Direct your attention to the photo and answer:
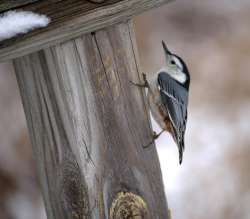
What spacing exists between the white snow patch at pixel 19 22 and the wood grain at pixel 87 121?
130 millimetres

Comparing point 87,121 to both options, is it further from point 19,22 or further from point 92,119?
point 19,22

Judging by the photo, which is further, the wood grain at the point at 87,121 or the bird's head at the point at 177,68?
the bird's head at the point at 177,68

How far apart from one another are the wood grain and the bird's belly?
62mm

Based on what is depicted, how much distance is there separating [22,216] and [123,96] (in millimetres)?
1040

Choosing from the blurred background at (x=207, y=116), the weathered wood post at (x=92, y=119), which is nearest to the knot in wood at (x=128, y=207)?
the weathered wood post at (x=92, y=119)

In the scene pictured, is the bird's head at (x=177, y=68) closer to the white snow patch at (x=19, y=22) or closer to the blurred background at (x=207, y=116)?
the white snow patch at (x=19, y=22)

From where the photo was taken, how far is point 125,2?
83.4 inches

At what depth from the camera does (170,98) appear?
2432 millimetres

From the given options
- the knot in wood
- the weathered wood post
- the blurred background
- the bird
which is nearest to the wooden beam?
the weathered wood post

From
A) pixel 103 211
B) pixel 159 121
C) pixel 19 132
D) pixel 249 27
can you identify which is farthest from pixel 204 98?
pixel 103 211

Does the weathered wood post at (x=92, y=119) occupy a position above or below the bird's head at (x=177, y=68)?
below

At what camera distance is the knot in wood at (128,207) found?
7.52ft

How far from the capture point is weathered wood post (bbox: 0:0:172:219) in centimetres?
219

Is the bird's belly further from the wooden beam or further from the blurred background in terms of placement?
the blurred background
